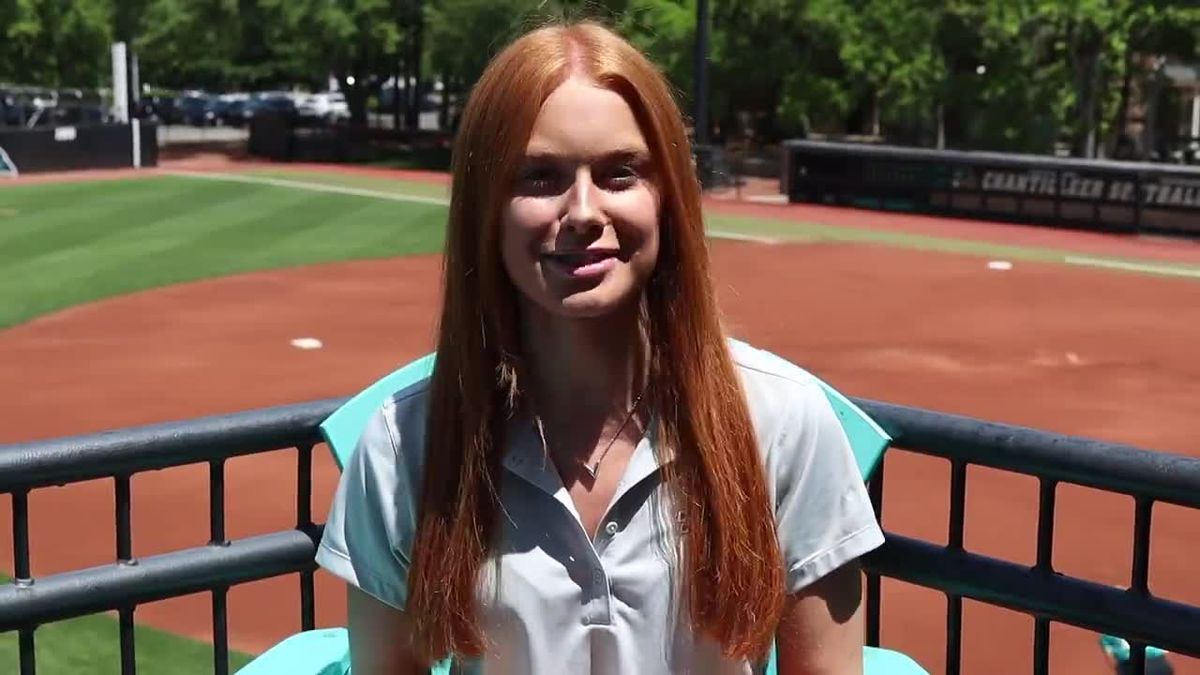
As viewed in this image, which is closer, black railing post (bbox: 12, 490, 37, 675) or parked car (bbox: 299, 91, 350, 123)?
black railing post (bbox: 12, 490, 37, 675)

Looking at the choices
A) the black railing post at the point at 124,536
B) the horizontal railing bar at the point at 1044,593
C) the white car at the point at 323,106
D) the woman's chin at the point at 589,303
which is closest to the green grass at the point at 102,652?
the black railing post at the point at 124,536

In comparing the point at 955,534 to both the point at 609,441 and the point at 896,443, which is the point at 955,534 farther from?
the point at 609,441

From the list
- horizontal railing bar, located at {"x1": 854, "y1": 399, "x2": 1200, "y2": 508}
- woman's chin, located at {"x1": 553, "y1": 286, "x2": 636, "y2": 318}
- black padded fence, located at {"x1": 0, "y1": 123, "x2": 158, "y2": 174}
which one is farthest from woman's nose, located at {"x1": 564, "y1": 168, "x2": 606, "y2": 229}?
black padded fence, located at {"x1": 0, "y1": 123, "x2": 158, "y2": 174}

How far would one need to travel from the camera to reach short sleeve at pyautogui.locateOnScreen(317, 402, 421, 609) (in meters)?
2.34

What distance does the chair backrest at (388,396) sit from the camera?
2.84 meters

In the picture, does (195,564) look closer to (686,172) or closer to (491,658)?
(491,658)

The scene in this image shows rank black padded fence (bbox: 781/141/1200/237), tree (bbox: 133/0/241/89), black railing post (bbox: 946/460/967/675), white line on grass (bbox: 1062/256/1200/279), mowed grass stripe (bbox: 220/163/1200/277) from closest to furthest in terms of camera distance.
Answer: black railing post (bbox: 946/460/967/675)
white line on grass (bbox: 1062/256/1200/279)
mowed grass stripe (bbox: 220/163/1200/277)
black padded fence (bbox: 781/141/1200/237)
tree (bbox: 133/0/241/89)

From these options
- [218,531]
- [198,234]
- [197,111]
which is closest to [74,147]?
[198,234]

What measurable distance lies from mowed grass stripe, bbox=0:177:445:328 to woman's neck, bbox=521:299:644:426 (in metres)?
14.3

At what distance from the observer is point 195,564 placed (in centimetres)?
314

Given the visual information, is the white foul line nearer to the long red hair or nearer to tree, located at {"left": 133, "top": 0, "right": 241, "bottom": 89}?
tree, located at {"left": 133, "top": 0, "right": 241, "bottom": 89}

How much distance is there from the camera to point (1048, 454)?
9.77 ft

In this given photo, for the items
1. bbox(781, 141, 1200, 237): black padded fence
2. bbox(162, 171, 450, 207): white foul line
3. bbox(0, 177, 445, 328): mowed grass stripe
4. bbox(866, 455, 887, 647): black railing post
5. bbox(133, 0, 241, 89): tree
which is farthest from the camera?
bbox(133, 0, 241, 89): tree

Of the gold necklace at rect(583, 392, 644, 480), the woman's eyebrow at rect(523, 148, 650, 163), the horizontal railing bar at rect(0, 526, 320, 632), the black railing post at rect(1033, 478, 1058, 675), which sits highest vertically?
the woman's eyebrow at rect(523, 148, 650, 163)
